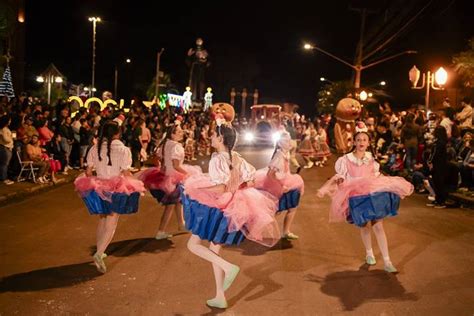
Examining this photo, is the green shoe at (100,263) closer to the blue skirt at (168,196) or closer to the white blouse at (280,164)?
the blue skirt at (168,196)

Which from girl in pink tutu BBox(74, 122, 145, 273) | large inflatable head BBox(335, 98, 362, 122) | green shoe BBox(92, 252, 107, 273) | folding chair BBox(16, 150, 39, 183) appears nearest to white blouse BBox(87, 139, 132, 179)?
girl in pink tutu BBox(74, 122, 145, 273)

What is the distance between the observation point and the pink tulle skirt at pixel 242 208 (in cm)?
614

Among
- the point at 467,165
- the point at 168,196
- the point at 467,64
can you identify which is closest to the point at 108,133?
the point at 168,196

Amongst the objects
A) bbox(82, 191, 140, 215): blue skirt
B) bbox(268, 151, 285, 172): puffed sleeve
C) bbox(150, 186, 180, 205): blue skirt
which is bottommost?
bbox(150, 186, 180, 205): blue skirt

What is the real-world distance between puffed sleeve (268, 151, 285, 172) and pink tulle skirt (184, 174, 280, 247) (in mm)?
2790

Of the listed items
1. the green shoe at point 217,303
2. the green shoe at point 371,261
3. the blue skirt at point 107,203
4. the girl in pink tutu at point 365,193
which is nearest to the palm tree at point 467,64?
the girl in pink tutu at point 365,193

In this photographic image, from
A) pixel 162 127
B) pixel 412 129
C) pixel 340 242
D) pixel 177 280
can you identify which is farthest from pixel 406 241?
pixel 162 127

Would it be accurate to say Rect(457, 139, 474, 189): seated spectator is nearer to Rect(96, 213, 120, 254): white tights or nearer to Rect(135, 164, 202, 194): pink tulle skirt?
Rect(135, 164, 202, 194): pink tulle skirt

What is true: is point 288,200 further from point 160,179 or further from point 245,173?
point 245,173

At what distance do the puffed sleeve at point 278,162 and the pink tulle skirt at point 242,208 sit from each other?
2.79 m

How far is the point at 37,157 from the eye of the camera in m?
16.5

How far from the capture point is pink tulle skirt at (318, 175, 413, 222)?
25.4 feet

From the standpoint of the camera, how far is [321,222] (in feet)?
38.5

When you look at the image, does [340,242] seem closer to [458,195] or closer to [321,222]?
[321,222]
